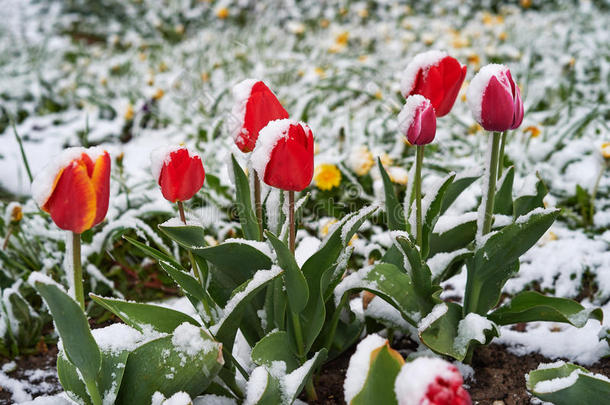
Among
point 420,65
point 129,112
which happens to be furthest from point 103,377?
point 129,112

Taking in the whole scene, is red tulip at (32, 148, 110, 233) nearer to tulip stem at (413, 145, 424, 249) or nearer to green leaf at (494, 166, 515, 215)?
tulip stem at (413, 145, 424, 249)

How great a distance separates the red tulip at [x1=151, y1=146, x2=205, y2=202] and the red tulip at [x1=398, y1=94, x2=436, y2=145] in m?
0.32

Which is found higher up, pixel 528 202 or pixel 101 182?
pixel 101 182

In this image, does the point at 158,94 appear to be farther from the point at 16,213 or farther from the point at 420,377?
the point at 420,377

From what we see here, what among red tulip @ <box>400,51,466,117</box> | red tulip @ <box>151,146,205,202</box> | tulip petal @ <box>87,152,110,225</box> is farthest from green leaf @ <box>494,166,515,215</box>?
tulip petal @ <box>87,152,110,225</box>

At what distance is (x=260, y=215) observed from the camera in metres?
0.98

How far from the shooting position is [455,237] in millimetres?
1083

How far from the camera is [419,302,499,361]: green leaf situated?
92 centimetres

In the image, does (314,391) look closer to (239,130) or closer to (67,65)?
(239,130)

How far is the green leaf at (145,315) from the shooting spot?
2.87 ft

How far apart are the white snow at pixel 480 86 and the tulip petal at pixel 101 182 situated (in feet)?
1.76

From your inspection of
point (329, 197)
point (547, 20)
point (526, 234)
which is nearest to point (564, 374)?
point (526, 234)

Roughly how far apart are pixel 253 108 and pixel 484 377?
685mm

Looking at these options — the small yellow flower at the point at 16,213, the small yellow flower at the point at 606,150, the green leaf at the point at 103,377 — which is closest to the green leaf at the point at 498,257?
the green leaf at the point at 103,377
